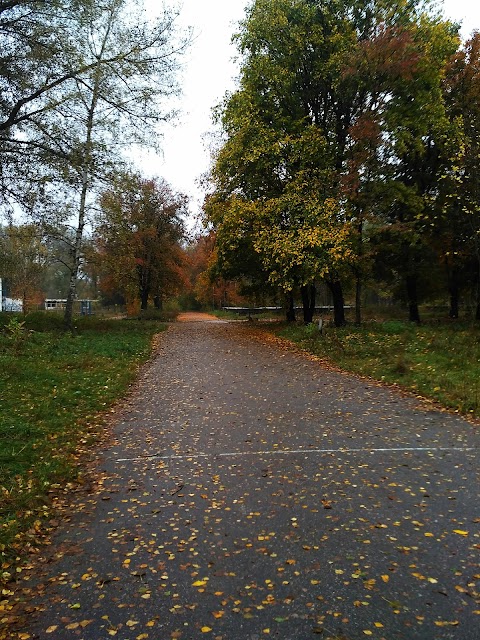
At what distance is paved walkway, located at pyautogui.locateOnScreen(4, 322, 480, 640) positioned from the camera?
9.62 ft

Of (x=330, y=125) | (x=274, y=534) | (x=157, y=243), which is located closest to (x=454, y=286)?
(x=330, y=125)

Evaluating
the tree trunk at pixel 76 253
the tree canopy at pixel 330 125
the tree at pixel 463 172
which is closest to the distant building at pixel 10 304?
the tree trunk at pixel 76 253

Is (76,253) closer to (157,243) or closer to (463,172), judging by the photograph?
(463,172)

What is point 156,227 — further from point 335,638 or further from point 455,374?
point 335,638

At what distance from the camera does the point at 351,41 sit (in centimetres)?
1708

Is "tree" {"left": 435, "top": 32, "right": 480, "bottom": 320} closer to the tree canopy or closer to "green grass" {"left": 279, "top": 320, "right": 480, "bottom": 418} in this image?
the tree canopy

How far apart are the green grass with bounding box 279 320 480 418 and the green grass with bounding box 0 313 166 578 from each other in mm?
5546

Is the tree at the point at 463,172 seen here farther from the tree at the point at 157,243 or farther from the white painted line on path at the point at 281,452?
the tree at the point at 157,243

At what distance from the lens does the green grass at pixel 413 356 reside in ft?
28.8

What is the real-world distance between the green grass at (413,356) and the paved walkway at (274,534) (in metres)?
1.43

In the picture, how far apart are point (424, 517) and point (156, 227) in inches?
1372

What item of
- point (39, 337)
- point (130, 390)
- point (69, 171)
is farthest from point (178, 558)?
point (69, 171)

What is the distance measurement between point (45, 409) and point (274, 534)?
5.02 m

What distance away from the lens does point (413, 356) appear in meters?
11.7
